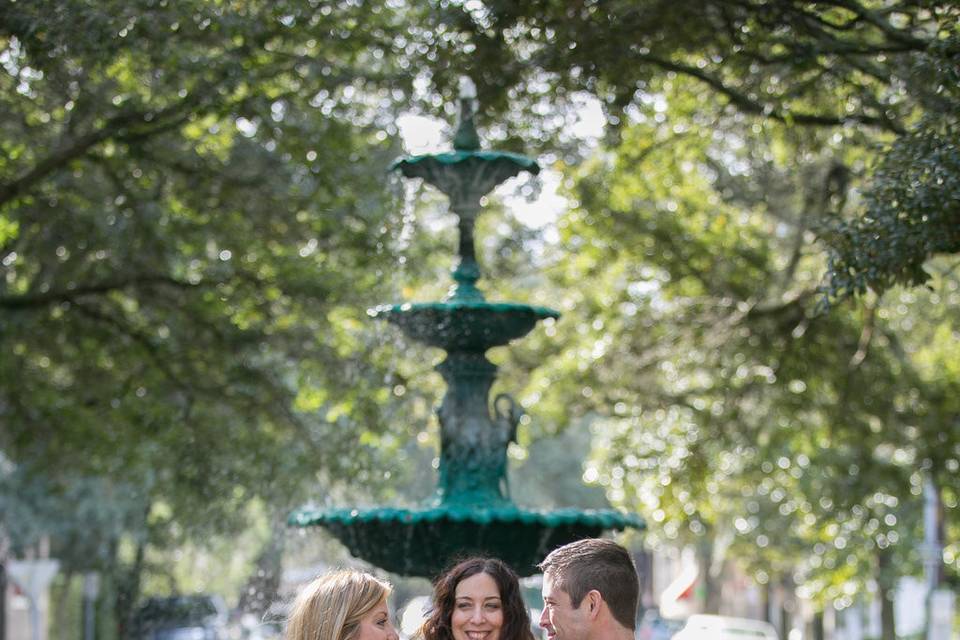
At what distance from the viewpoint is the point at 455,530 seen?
32.2 feet

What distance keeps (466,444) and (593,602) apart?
4.75 metres

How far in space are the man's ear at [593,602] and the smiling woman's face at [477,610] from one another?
0.33 m

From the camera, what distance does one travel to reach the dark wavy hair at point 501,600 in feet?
20.2

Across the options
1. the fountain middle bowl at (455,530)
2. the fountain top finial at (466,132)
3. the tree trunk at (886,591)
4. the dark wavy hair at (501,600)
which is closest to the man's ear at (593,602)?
the dark wavy hair at (501,600)

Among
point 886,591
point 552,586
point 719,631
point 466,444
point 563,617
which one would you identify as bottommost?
point 563,617

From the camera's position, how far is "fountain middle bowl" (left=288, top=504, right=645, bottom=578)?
9719 millimetres

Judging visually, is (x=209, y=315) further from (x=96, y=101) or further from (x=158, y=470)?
(x=96, y=101)

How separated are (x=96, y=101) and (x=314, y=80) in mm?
2069

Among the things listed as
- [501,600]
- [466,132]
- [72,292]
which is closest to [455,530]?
[466,132]

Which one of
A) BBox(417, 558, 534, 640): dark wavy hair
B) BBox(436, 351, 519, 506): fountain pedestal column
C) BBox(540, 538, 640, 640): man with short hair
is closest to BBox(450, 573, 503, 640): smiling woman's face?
BBox(417, 558, 534, 640): dark wavy hair

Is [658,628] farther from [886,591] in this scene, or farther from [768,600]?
[886,591]

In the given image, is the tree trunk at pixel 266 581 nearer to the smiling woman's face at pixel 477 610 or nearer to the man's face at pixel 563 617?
the smiling woman's face at pixel 477 610

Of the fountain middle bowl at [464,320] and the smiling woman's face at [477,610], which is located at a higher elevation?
the fountain middle bowl at [464,320]

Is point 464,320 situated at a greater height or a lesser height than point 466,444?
greater
